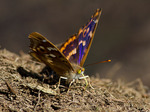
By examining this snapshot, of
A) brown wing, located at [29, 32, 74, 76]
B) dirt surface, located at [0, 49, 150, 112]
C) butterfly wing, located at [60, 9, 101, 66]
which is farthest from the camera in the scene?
butterfly wing, located at [60, 9, 101, 66]

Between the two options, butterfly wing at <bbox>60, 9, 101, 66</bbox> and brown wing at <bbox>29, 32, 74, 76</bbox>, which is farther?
butterfly wing at <bbox>60, 9, 101, 66</bbox>

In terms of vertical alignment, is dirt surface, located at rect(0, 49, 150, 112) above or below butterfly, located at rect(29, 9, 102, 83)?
below

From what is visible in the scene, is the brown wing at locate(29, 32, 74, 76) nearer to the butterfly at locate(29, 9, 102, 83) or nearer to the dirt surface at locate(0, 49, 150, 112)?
the butterfly at locate(29, 9, 102, 83)

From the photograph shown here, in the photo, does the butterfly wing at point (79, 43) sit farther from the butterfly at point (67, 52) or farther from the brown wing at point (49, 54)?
the brown wing at point (49, 54)

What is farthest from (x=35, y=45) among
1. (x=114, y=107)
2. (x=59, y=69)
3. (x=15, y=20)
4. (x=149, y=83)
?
(x=15, y=20)

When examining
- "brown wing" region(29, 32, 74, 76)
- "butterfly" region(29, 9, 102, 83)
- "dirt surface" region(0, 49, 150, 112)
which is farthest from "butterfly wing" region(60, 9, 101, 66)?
"dirt surface" region(0, 49, 150, 112)

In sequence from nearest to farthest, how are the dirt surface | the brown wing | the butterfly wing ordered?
the dirt surface, the brown wing, the butterfly wing

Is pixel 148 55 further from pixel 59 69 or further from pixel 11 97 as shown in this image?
pixel 11 97

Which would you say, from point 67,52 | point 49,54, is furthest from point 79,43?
point 49,54
